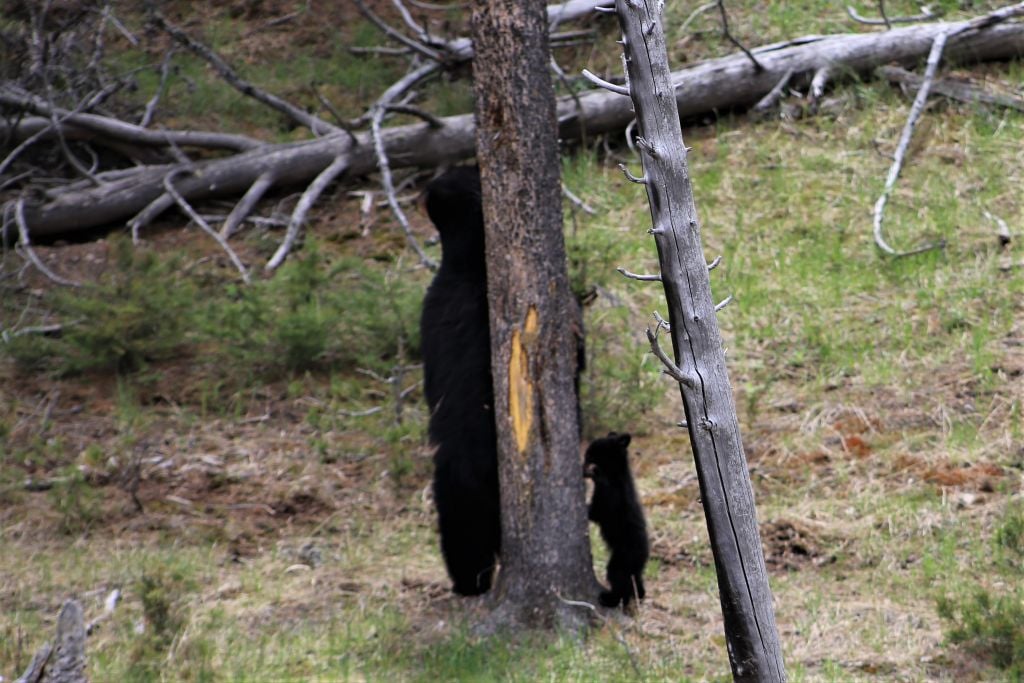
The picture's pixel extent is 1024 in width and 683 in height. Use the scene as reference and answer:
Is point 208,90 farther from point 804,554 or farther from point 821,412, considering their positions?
point 804,554

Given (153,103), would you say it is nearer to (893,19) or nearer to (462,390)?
(462,390)

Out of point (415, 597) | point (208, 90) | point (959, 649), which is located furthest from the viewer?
point (208, 90)

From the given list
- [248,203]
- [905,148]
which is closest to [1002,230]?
[905,148]

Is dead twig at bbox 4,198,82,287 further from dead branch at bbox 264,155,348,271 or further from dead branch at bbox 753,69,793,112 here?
dead branch at bbox 753,69,793,112

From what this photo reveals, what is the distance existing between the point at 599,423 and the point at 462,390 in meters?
2.24

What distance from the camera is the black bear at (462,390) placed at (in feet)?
19.9

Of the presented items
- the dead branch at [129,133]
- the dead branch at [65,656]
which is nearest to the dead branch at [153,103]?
the dead branch at [129,133]

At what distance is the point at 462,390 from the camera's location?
606 centimetres

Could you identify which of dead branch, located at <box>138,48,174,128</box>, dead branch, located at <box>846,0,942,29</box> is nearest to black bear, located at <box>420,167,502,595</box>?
dead branch, located at <box>846,0,942,29</box>

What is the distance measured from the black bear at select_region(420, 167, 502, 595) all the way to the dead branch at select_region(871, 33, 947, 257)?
163 inches

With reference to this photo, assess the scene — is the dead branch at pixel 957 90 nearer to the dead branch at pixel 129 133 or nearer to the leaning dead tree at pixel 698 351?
the dead branch at pixel 129 133

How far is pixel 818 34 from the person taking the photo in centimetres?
1120

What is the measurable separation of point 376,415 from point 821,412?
3.19 meters

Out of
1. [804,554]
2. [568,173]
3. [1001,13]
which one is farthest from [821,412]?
[1001,13]
